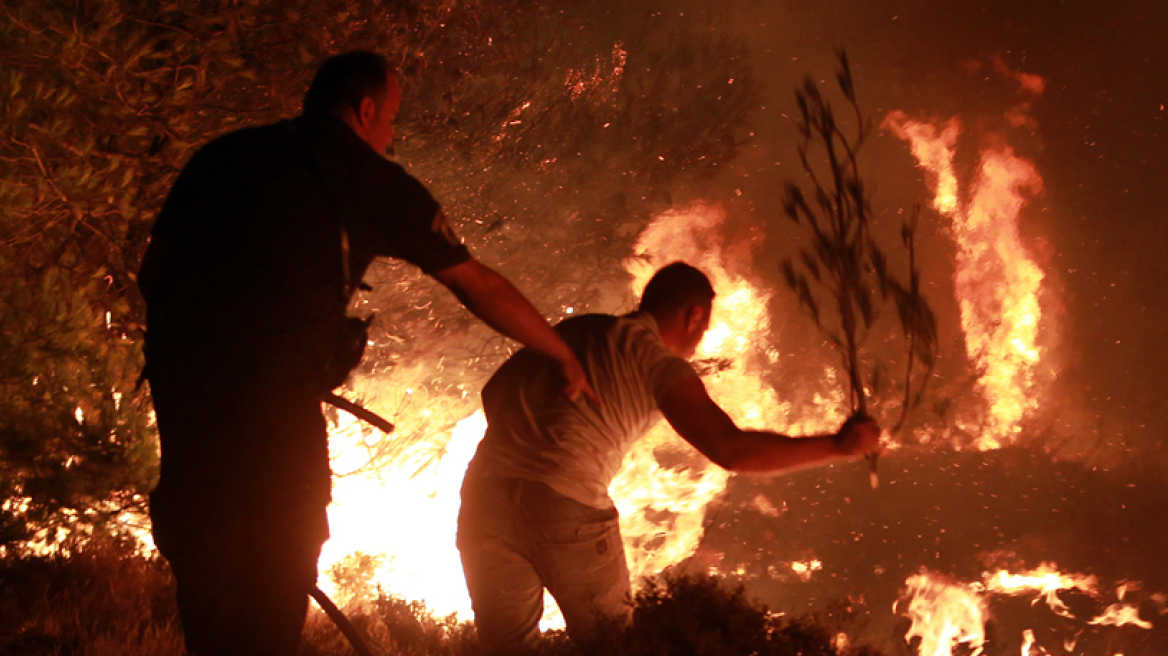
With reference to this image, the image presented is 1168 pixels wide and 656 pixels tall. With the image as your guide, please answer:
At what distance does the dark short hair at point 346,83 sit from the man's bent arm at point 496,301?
0.53m

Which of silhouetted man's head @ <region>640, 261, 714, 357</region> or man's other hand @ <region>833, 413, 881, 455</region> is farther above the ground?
silhouetted man's head @ <region>640, 261, 714, 357</region>

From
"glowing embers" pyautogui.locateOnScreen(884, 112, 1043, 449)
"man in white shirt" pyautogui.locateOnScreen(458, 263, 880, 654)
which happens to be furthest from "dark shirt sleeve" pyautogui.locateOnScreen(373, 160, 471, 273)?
"glowing embers" pyautogui.locateOnScreen(884, 112, 1043, 449)

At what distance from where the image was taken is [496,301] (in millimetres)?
2275

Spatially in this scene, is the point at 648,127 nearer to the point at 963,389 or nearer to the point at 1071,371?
the point at 963,389

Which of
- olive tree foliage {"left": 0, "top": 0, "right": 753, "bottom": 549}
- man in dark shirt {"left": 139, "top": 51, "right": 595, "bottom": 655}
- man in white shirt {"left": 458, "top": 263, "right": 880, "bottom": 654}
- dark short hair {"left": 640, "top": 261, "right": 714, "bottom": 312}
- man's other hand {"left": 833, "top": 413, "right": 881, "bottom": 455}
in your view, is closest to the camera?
man in dark shirt {"left": 139, "top": 51, "right": 595, "bottom": 655}

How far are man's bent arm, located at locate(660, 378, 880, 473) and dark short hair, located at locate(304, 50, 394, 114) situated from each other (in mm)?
1127

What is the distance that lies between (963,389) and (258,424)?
450 cm

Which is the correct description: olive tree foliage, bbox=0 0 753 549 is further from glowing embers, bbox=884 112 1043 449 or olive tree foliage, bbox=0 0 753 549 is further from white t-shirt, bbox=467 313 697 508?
glowing embers, bbox=884 112 1043 449

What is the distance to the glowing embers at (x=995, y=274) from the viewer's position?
5449mm

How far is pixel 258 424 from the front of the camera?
2.18 meters

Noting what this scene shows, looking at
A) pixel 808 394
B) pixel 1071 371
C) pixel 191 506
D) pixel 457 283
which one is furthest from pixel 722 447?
pixel 1071 371

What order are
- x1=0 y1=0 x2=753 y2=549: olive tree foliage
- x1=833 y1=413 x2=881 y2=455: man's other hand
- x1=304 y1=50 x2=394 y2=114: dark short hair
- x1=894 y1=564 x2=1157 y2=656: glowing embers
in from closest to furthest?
1. x1=304 y1=50 x2=394 y2=114: dark short hair
2. x1=833 y1=413 x2=881 y2=455: man's other hand
3. x1=0 y1=0 x2=753 y2=549: olive tree foliage
4. x1=894 y1=564 x2=1157 y2=656: glowing embers

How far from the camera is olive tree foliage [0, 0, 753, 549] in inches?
157

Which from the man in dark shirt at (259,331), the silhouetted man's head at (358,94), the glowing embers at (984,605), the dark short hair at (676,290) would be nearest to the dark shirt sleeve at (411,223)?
the man in dark shirt at (259,331)
